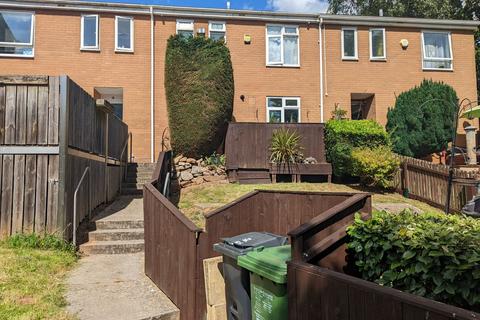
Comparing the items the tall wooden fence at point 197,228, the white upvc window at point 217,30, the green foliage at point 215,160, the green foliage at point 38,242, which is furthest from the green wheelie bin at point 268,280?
the white upvc window at point 217,30

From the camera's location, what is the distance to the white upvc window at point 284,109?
1670 centimetres

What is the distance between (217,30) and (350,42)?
5853mm

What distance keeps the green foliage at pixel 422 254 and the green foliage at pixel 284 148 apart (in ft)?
32.5

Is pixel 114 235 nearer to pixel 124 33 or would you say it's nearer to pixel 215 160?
pixel 215 160

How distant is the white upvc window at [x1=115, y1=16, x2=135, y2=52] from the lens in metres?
15.9

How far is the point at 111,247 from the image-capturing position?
6.71 m

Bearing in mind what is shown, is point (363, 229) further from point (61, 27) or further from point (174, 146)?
point (61, 27)

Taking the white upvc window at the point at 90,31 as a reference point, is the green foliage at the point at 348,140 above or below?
below

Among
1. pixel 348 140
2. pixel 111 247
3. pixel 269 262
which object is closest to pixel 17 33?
pixel 111 247

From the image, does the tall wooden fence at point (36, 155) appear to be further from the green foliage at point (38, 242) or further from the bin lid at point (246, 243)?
the bin lid at point (246, 243)

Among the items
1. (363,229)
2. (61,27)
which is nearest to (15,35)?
(61,27)

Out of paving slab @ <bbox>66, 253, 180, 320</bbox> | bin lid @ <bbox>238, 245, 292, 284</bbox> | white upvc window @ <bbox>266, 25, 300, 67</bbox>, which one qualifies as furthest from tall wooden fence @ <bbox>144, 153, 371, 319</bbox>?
white upvc window @ <bbox>266, 25, 300, 67</bbox>

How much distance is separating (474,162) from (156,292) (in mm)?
14640

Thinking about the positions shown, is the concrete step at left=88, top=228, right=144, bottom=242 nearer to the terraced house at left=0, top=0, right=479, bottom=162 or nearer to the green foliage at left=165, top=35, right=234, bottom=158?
the green foliage at left=165, top=35, right=234, bottom=158
